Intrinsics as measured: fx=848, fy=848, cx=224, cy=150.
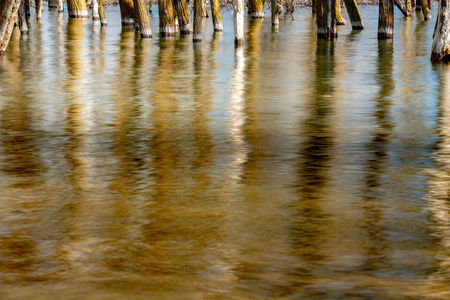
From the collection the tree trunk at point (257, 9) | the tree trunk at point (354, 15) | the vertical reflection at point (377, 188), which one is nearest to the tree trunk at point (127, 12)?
the tree trunk at point (257, 9)

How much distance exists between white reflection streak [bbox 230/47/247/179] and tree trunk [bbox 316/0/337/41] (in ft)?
17.1

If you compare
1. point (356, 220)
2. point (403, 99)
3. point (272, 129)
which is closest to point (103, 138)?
point (272, 129)

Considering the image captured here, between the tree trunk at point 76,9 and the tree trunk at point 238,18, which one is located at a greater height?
the tree trunk at point 76,9

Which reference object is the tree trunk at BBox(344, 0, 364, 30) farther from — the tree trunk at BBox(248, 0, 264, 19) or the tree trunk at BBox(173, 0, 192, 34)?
the tree trunk at BBox(248, 0, 264, 19)

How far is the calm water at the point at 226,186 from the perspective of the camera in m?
4.70

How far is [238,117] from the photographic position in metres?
10.3

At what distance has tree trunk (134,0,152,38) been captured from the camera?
22656 mm

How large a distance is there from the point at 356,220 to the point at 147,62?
1252 cm

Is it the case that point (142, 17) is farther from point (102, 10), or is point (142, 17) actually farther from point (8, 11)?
point (8, 11)

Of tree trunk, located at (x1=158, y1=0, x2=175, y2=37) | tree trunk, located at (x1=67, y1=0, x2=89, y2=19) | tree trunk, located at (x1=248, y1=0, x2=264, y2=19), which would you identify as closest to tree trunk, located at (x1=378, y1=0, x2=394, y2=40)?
tree trunk, located at (x1=158, y1=0, x2=175, y2=37)

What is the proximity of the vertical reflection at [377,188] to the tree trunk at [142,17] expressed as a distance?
10911 millimetres

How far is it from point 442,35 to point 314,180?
963 centimetres

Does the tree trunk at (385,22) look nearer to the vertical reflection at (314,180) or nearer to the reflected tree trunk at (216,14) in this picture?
the reflected tree trunk at (216,14)

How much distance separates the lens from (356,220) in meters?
5.75
